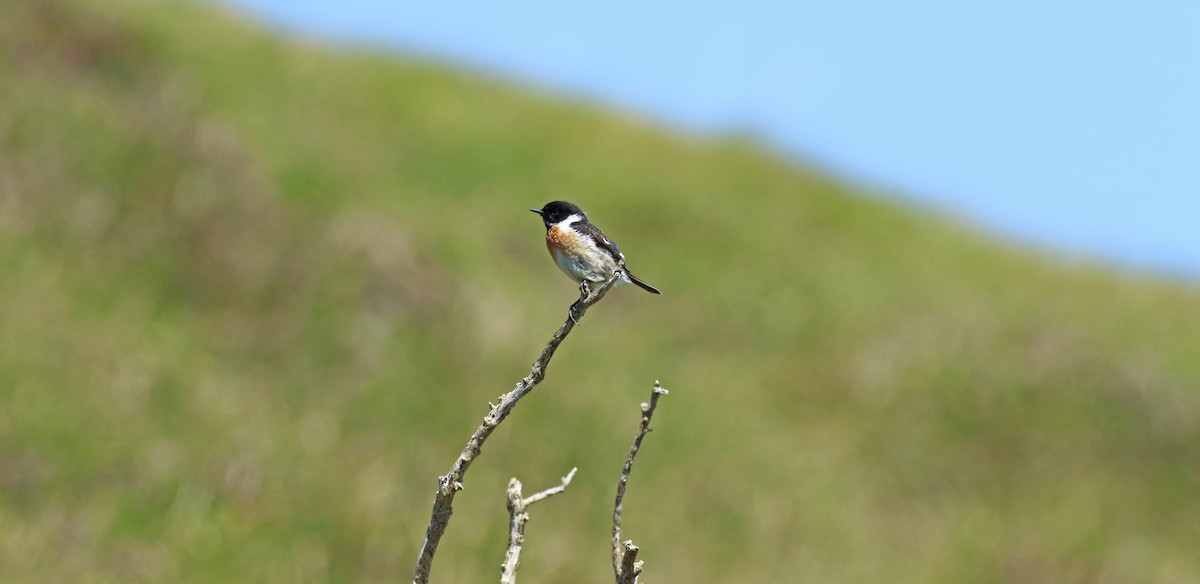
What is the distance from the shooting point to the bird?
4.41 m

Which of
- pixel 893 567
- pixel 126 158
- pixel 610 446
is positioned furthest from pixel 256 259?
pixel 893 567

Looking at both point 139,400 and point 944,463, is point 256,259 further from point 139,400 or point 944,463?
point 944,463

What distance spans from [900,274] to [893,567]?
292 inches

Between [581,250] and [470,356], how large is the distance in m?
8.47

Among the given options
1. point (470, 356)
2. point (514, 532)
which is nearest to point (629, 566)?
point (514, 532)

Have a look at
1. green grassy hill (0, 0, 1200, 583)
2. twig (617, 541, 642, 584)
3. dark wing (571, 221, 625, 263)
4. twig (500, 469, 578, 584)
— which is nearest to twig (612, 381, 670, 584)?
twig (617, 541, 642, 584)

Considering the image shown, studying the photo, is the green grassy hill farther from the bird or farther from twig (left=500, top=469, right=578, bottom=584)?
twig (left=500, top=469, right=578, bottom=584)

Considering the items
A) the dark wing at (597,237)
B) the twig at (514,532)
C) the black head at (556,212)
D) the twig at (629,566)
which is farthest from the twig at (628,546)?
the black head at (556,212)

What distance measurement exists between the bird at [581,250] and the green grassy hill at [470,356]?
546cm

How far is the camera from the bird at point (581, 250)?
4410 millimetres

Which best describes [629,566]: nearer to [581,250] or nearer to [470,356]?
[581,250]

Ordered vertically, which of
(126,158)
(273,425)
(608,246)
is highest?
(126,158)

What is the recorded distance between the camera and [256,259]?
41.9 feet

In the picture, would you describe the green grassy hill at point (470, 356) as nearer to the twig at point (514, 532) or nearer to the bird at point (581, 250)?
the bird at point (581, 250)
